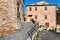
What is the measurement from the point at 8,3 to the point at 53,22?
2068 inches

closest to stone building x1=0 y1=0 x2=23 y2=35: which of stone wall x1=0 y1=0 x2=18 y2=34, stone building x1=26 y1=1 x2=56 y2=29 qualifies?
stone wall x1=0 y1=0 x2=18 y2=34

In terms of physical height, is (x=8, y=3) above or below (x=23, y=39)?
above

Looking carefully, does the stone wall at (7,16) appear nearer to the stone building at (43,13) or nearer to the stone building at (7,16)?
the stone building at (7,16)

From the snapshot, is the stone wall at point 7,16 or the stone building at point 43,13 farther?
the stone building at point 43,13

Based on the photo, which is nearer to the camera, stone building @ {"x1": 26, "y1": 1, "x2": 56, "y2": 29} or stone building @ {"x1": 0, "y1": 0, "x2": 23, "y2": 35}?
stone building @ {"x1": 0, "y1": 0, "x2": 23, "y2": 35}

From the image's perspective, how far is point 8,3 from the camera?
8.80 m

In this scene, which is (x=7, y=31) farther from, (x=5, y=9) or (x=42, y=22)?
(x=42, y=22)

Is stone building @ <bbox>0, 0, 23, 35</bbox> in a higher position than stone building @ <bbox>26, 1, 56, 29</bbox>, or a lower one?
higher

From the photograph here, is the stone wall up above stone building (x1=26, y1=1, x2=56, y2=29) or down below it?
above

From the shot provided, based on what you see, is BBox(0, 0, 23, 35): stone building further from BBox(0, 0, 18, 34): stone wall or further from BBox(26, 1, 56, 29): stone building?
BBox(26, 1, 56, 29): stone building

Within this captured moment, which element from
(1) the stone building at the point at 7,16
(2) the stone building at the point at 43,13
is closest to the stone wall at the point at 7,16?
(1) the stone building at the point at 7,16

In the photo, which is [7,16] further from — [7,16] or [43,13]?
[43,13]

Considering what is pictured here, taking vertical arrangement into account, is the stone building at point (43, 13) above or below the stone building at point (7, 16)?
below

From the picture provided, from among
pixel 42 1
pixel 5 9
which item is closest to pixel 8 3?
pixel 5 9
